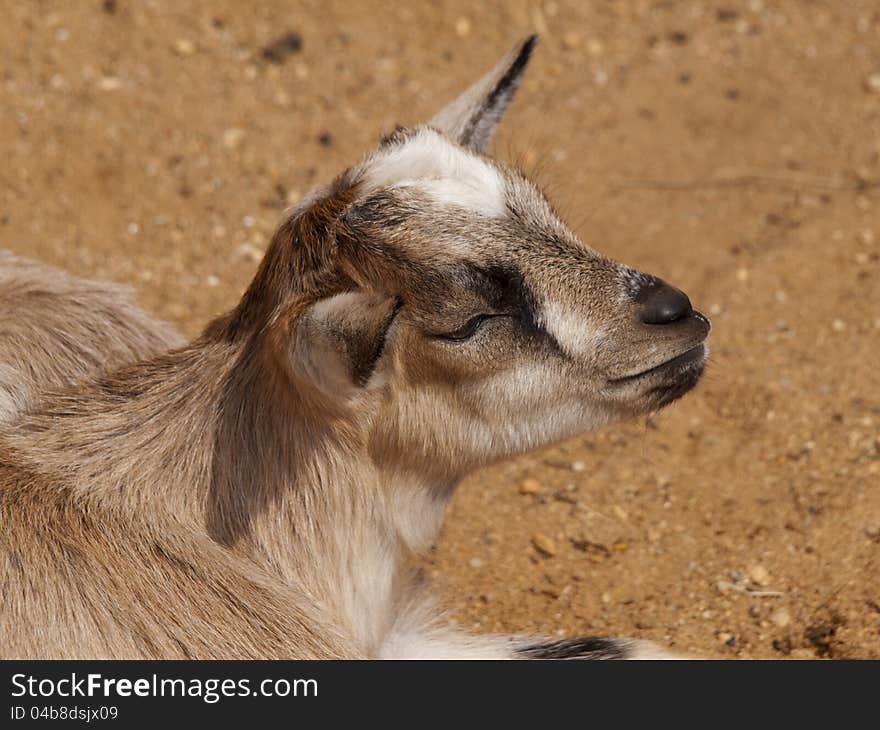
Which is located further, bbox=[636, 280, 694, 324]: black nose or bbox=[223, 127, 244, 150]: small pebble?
bbox=[223, 127, 244, 150]: small pebble

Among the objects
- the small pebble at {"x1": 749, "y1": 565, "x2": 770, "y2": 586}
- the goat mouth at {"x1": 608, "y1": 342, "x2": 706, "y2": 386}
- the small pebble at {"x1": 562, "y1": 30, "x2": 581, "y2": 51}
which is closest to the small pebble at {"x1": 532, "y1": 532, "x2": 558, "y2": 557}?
the small pebble at {"x1": 749, "y1": 565, "x2": 770, "y2": 586}

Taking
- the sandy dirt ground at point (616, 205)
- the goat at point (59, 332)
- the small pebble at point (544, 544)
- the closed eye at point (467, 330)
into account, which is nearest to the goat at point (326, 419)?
the closed eye at point (467, 330)

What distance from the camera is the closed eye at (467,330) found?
3361mm

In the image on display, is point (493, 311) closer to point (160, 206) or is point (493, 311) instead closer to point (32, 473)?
point (32, 473)

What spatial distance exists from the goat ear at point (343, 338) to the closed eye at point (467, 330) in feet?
0.60

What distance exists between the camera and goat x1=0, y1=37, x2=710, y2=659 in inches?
133

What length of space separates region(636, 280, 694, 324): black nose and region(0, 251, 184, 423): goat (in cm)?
197

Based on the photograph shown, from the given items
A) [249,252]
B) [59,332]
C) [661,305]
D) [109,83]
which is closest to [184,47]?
[109,83]

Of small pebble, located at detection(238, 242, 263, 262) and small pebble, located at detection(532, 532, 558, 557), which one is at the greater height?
small pebble, located at detection(238, 242, 263, 262)

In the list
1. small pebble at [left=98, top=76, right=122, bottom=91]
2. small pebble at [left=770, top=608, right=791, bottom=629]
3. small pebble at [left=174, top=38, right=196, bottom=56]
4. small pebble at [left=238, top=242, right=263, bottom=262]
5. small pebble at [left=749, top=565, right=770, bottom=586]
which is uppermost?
small pebble at [left=174, top=38, right=196, bottom=56]

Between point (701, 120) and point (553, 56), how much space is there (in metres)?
1.13

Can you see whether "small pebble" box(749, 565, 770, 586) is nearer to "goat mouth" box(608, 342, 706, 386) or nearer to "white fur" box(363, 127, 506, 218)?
"goat mouth" box(608, 342, 706, 386)

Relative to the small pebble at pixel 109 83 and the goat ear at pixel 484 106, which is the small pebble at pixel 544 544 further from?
the small pebble at pixel 109 83

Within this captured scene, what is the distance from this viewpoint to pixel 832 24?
7.54m
